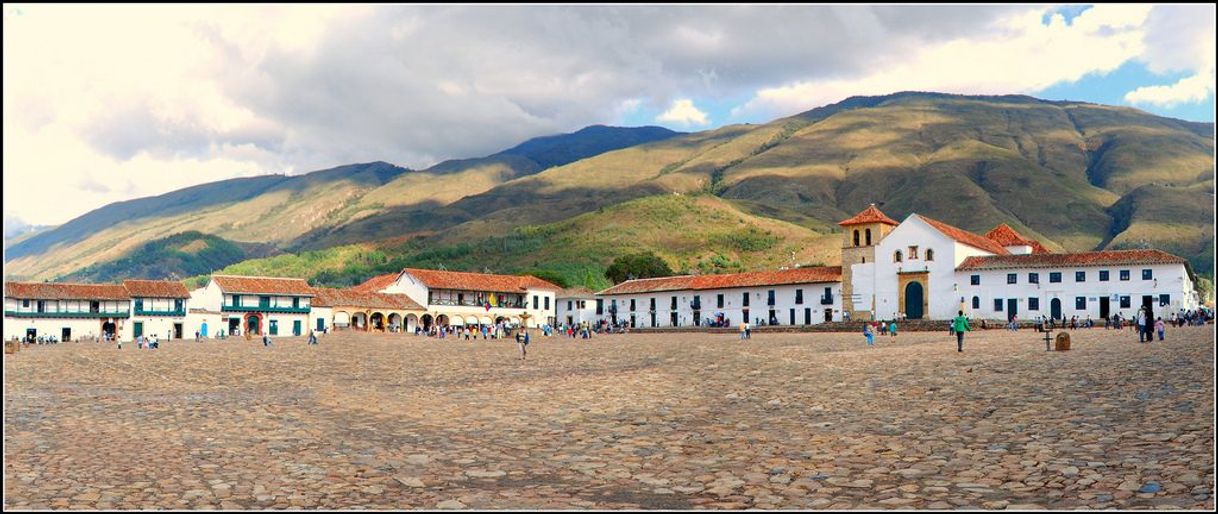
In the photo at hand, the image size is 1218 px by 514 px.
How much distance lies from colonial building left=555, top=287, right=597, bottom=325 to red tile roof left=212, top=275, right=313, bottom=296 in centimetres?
2203

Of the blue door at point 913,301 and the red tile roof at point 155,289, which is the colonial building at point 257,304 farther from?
the blue door at point 913,301

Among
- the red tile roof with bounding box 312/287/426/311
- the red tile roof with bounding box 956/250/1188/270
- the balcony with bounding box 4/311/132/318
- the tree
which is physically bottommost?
the balcony with bounding box 4/311/132/318

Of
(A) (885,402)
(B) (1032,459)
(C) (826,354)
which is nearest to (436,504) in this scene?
(B) (1032,459)

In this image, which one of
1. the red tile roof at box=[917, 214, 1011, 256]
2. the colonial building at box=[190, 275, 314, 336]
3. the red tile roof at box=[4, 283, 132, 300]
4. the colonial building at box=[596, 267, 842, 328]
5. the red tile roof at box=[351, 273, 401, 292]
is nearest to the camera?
the red tile roof at box=[917, 214, 1011, 256]

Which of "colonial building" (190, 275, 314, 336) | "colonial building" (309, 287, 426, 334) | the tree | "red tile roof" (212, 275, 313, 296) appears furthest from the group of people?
"red tile roof" (212, 275, 313, 296)

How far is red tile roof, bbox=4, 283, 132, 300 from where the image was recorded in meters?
68.3

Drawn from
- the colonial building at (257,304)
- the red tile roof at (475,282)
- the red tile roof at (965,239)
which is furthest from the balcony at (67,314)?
the red tile roof at (965,239)

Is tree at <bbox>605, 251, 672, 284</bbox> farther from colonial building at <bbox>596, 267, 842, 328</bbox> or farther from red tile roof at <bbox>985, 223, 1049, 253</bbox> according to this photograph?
red tile roof at <bbox>985, 223, 1049, 253</bbox>

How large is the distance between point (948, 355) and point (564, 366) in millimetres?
10247

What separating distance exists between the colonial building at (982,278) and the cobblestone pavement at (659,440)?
118 feet

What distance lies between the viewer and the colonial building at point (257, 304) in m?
73.3

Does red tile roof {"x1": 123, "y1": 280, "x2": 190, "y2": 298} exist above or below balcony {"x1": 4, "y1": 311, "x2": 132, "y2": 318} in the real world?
above

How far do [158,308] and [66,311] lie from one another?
6334 mm

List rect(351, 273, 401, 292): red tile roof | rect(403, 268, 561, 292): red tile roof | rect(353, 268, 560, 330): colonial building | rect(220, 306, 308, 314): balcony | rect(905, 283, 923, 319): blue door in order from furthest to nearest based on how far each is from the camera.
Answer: rect(351, 273, 401, 292): red tile roof, rect(403, 268, 561, 292): red tile roof, rect(353, 268, 560, 330): colonial building, rect(220, 306, 308, 314): balcony, rect(905, 283, 923, 319): blue door
